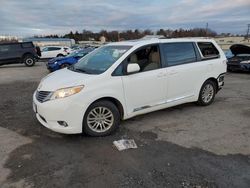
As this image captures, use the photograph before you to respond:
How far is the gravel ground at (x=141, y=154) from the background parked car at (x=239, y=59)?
7802 mm

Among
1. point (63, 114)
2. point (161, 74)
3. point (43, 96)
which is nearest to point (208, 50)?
point (161, 74)

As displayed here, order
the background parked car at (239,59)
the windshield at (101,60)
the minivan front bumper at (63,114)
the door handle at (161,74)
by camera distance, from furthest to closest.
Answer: the background parked car at (239,59), the door handle at (161,74), the windshield at (101,60), the minivan front bumper at (63,114)

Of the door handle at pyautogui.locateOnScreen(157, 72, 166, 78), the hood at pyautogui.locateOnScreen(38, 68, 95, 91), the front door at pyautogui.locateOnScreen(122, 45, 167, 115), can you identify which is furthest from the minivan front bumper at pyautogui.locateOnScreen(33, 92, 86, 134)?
the door handle at pyautogui.locateOnScreen(157, 72, 166, 78)

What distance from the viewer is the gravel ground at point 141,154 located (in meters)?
3.20

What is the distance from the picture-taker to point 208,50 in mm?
6324

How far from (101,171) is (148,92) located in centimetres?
209

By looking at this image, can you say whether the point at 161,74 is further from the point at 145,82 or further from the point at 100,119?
the point at 100,119

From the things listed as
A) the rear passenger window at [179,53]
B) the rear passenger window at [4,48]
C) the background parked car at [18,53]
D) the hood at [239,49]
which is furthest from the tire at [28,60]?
the rear passenger window at [179,53]

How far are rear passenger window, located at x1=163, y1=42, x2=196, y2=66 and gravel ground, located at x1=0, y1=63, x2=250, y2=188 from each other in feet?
4.04

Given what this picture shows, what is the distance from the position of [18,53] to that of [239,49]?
1505cm

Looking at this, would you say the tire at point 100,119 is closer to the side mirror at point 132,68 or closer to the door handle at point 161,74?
the side mirror at point 132,68

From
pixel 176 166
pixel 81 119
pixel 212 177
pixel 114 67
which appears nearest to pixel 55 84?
pixel 81 119

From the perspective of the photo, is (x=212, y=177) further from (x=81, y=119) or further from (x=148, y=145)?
(x=81, y=119)

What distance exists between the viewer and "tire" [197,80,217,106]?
624 cm
